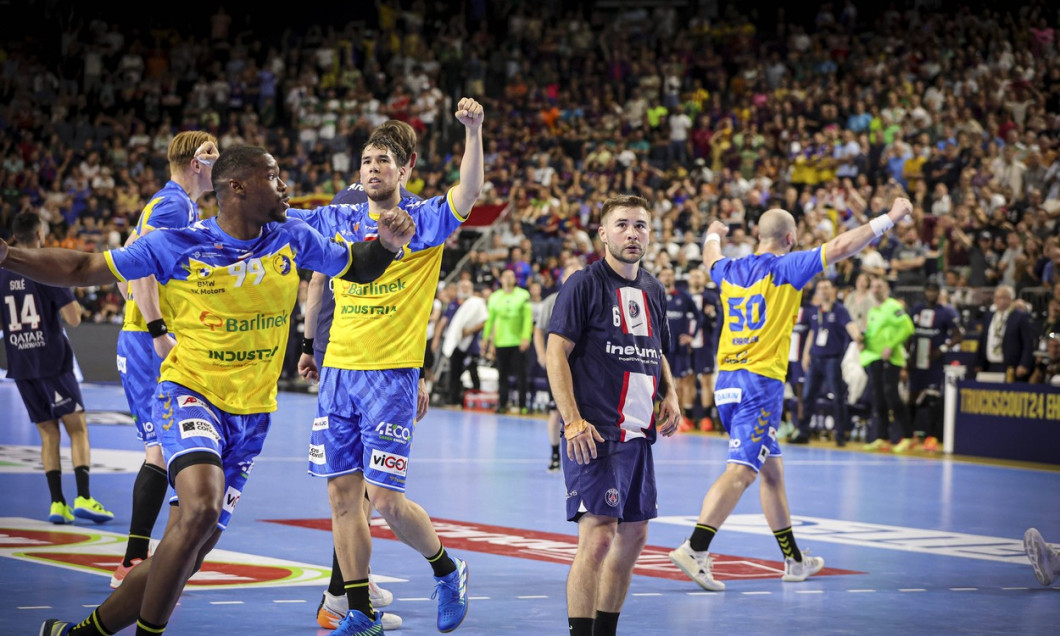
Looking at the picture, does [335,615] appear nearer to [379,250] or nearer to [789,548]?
[379,250]

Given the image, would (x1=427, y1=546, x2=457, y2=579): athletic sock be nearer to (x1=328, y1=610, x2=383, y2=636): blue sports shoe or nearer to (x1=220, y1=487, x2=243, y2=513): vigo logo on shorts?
(x1=328, y1=610, x2=383, y2=636): blue sports shoe

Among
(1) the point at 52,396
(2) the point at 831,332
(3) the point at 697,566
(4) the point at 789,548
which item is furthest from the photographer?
(2) the point at 831,332

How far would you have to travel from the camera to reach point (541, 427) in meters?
20.5

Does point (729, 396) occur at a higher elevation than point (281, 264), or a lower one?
lower

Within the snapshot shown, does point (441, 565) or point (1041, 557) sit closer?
point (441, 565)

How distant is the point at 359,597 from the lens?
21.1ft

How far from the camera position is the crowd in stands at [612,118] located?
21812mm

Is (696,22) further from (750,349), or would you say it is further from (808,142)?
(750,349)

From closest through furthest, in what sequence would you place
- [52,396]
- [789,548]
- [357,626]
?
[357,626]
[789,548]
[52,396]

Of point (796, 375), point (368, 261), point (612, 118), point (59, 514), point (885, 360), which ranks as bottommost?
point (59, 514)

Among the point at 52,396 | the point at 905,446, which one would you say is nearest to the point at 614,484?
the point at 52,396

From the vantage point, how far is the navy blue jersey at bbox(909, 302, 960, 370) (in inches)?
714

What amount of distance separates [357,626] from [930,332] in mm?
13261

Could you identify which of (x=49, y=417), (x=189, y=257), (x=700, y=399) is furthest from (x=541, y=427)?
(x=189, y=257)
